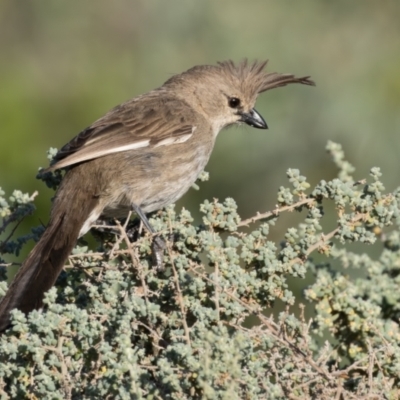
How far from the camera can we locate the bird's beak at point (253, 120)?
21.5ft

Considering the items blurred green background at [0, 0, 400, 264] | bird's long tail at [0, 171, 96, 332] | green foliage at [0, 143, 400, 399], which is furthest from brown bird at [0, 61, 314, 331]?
blurred green background at [0, 0, 400, 264]

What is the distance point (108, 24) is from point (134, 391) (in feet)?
26.1

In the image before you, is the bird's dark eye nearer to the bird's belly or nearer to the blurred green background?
the bird's belly

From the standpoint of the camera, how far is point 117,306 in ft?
12.2

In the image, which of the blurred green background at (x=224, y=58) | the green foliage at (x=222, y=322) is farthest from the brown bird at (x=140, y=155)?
the blurred green background at (x=224, y=58)

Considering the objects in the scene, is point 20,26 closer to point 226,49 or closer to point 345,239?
point 226,49

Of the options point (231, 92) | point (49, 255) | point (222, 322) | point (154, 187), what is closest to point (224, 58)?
point (231, 92)

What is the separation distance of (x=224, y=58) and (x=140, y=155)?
4123 mm

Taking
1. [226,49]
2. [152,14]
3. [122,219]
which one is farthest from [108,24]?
[122,219]

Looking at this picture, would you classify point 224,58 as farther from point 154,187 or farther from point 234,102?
point 154,187

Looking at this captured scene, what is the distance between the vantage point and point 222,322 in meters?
3.60

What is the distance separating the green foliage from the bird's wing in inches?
44.9

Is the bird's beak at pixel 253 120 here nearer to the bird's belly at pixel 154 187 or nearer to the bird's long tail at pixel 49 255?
the bird's belly at pixel 154 187

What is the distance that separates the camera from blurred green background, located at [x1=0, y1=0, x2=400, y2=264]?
8453 mm
